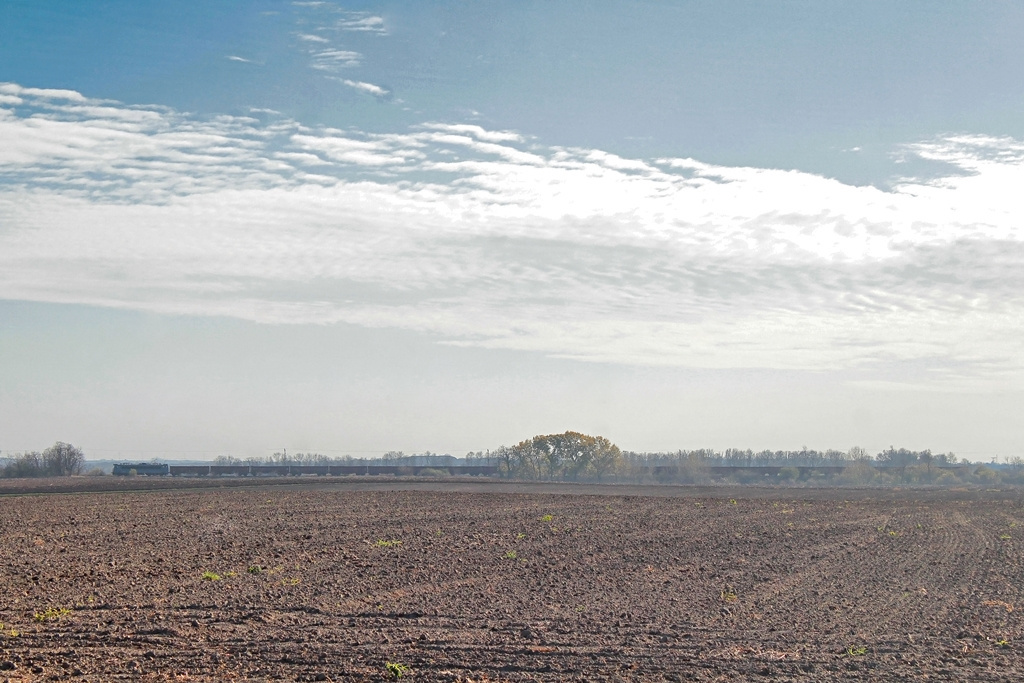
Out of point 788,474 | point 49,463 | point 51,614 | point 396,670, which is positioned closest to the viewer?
point 396,670

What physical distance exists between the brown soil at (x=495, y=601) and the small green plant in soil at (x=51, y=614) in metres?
0.08

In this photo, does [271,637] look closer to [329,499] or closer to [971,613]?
[971,613]

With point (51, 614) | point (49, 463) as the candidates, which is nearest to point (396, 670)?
point (51, 614)

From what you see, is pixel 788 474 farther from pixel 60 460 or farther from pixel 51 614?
pixel 51 614

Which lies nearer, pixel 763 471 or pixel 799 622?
pixel 799 622

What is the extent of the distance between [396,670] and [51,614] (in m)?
7.23

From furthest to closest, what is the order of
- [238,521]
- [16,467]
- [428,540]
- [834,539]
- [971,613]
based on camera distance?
[16,467]
[238,521]
[834,539]
[428,540]
[971,613]

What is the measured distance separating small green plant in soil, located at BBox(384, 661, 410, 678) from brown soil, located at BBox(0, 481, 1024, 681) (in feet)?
0.18

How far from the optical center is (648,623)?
16.1 m

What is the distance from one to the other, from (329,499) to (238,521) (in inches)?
646

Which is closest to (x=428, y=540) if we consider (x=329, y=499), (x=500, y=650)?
(x=500, y=650)

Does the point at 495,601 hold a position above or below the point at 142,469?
above

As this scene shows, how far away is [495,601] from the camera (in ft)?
59.5

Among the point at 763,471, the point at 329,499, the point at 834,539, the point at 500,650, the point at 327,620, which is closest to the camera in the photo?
the point at 500,650
